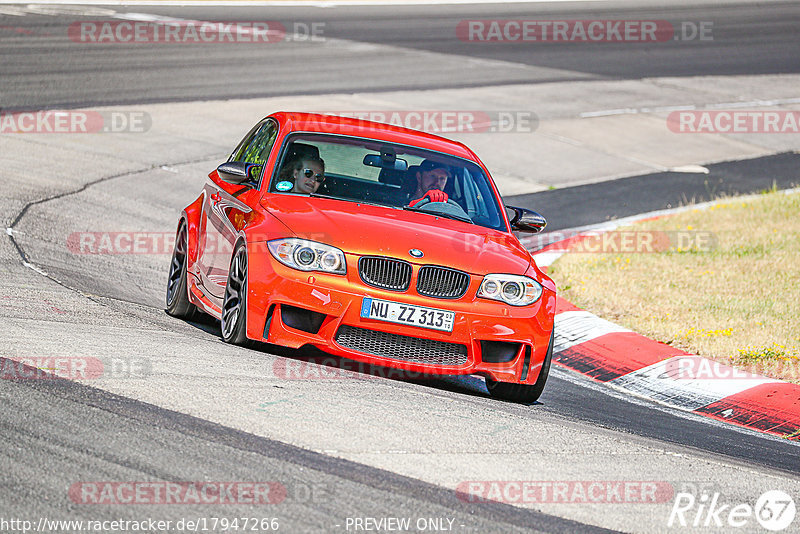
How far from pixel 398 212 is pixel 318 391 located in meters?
1.92

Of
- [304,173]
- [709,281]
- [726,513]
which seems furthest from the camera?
[709,281]

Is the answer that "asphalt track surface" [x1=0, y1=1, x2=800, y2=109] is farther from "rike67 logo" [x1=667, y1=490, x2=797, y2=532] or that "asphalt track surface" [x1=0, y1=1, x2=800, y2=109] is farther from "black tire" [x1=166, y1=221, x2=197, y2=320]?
"rike67 logo" [x1=667, y1=490, x2=797, y2=532]

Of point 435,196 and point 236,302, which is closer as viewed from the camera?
point 236,302

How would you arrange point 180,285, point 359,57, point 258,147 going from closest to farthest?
1. point 180,285
2. point 258,147
3. point 359,57

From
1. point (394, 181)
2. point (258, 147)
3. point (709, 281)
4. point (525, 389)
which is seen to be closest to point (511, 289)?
point (525, 389)

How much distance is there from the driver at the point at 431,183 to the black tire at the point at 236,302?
4.74ft

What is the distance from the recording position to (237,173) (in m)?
7.80

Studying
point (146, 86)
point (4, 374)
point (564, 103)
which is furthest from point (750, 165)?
point (4, 374)

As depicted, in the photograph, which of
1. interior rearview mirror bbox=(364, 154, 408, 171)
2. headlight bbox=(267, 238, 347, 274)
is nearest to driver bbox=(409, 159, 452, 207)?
interior rearview mirror bbox=(364, 154, 408, 171)

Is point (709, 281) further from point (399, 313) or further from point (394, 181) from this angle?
point (399, 313)

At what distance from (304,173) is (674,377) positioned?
3.20 m

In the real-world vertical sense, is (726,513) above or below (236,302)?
below

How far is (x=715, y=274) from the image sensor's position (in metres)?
11.8

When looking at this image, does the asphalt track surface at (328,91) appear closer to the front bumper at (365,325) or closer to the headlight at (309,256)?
the front bumper at (365,325)
